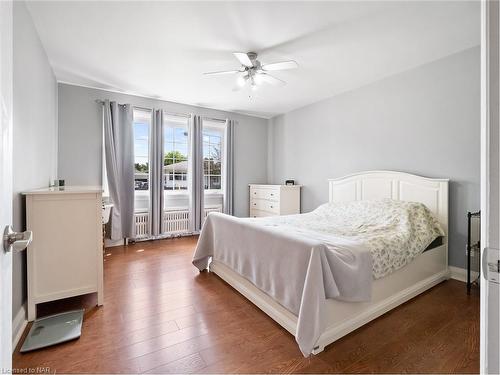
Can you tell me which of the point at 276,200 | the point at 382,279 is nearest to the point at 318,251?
the point at 382,279

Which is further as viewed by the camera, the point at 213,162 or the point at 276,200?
the point at 213,162

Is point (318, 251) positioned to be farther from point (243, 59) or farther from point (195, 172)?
point (195, 172)

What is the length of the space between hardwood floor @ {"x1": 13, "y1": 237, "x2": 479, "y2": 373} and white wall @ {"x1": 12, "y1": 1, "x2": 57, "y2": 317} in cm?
60

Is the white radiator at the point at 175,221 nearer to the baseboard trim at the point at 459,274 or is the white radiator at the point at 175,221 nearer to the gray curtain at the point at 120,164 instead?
the gray curtain at the point at 120,164

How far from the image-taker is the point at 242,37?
2.41 metres

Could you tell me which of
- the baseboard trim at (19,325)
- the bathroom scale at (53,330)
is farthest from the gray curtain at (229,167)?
the baseboard trim at (19,325)

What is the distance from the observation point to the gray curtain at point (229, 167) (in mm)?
4945

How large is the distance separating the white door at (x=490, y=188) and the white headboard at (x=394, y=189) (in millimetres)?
2749

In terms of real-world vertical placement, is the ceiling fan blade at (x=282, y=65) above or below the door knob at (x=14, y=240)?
above

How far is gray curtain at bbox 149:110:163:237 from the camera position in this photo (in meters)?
4.18

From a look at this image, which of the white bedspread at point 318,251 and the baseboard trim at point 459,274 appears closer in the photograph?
the white bedspread at point 318,251

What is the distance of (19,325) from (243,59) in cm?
281

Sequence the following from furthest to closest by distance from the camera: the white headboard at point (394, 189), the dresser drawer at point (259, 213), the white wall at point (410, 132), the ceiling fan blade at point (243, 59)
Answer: the dresser drawer at point (259, 213), the white headboard at point (394, 189), the white wall at point (410, 132), the ceiling fan blade at point (243, 59)

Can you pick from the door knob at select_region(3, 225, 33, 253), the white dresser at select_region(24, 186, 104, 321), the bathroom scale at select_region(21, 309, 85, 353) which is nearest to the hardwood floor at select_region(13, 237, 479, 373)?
the bathroom scale at select_region(21, 309, 85, 353)
